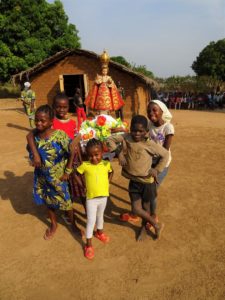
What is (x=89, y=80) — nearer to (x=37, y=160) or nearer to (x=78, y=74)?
(x=78, y=74)

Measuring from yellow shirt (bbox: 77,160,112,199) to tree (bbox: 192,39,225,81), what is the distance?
99.0 ft

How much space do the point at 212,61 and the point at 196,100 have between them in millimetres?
15359

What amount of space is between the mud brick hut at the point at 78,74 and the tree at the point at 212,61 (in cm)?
2040

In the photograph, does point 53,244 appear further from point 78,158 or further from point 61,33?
point 61,33

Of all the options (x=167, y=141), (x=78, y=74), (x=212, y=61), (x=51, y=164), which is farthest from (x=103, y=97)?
(x=212, y=61)

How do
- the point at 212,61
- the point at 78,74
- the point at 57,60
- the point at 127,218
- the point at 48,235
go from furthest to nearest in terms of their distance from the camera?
the point at 212,61, the point at 78,74, the point at 57,60, the point at 127,218, the point at 48,235

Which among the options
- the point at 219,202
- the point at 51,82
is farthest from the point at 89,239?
the point at 51,82

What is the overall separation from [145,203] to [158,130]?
88 centimetres

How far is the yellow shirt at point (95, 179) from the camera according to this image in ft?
10.4

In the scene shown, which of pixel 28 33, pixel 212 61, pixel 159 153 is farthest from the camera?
pixel 212 61

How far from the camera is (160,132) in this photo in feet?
11.3

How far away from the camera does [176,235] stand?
363cm

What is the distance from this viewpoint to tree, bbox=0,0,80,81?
20.0 metres

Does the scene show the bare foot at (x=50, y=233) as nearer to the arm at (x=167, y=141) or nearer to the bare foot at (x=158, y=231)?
the bare foot at (x=158, y=231)
